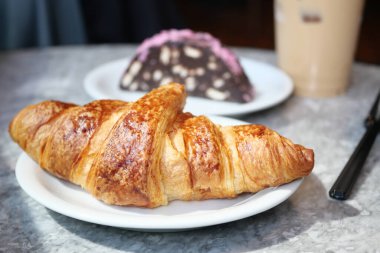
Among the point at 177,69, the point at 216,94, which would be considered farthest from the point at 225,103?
the point at 177,69

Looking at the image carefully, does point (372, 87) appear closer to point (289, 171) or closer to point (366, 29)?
point (289, 171)

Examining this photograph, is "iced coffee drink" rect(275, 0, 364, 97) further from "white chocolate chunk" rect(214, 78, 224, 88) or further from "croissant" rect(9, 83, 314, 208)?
"croissant" rect(9, 83, 314, 208)

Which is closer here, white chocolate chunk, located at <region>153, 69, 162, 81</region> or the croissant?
the croissant

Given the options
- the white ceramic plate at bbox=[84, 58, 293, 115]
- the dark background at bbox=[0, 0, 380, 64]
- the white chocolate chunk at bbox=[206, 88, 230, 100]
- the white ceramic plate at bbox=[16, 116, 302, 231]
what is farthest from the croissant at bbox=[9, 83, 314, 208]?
the dark background at bbox=[0, 0, 380, 64]

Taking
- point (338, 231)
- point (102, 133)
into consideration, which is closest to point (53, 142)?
point (102, 133)

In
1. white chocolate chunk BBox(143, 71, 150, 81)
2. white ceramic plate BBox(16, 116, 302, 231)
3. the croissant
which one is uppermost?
the croissant

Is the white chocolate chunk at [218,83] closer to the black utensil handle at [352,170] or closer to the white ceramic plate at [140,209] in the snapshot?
the black utensil handle at [352,170]
